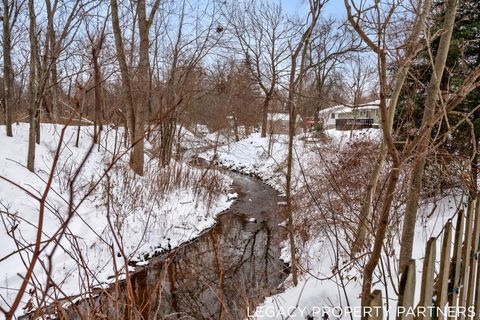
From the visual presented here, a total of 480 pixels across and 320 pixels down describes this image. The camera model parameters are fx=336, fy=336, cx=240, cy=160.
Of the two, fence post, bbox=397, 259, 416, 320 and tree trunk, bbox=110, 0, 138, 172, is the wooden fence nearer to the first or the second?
fence post, bbox=397, 259, 416, 320

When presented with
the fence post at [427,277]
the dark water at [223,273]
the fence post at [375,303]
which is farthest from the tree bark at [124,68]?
the fence post at [375,303]

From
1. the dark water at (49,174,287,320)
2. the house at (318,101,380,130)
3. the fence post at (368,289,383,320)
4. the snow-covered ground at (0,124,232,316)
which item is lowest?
the dark water at (49,174,287,320)

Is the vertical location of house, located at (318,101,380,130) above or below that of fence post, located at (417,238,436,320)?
above

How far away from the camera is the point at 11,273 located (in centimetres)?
492

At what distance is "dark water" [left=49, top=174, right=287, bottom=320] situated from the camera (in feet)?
16.1

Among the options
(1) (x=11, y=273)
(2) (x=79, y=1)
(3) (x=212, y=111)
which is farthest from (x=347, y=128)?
(1) (x=11, y=273)

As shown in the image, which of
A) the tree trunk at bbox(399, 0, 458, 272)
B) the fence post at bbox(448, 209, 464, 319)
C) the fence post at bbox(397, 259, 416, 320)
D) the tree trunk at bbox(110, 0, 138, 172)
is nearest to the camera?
the fence post at bbox(397, 259, 416, 320)

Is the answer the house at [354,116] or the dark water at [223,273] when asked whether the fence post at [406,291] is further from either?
the dark water at [223,273]

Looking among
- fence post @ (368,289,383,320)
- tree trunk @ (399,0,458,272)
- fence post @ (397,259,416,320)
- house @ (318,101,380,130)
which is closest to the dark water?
tree trunk @ (399,0,458,272)

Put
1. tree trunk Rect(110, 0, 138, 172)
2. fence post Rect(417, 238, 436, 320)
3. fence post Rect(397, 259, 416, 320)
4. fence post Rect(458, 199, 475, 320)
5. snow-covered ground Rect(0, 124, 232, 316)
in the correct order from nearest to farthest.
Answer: fence post Rect(397, 259, 416, 320) < fence post Rect(417, 238, 436, 320) < fence post Rect(458, 199, 475, 320) < snow-covered ground Rect(0, 124, 232, 316) < tree trunk Rect(110, 0, 138, 172)

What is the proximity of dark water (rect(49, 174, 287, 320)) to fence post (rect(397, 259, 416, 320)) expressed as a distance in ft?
7.94

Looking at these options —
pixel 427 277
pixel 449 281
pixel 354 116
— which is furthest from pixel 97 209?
pixel 427 277

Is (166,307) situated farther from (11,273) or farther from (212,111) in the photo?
(212,111)

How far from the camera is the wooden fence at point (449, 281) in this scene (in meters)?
1.21
